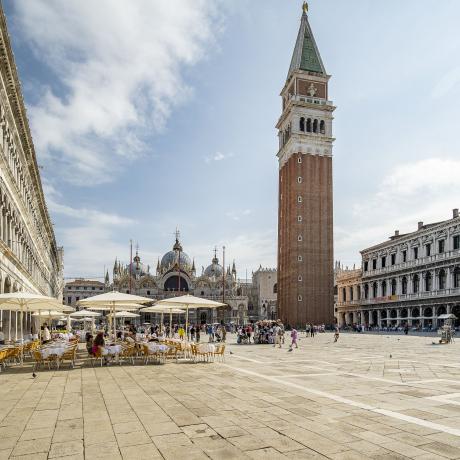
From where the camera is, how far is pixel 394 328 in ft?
179

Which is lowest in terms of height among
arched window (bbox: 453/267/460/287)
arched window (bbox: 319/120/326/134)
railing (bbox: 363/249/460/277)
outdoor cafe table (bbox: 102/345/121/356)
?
outdoor cafe table (bbox: 102/345/121/356)

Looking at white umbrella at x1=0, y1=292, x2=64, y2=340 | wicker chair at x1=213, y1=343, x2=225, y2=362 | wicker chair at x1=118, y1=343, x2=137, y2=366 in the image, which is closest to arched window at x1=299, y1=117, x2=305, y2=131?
wicker chair at x1=213, y1=343, x2=225, y2=362

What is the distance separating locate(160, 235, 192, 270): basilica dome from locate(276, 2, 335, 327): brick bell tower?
34.3 metres

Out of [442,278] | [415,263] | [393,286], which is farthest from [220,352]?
[393,286]

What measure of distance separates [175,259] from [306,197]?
143 feet

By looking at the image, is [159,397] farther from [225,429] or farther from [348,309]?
[348,309]

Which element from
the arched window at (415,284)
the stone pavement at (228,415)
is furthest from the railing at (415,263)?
the stone pavement at (228,415)

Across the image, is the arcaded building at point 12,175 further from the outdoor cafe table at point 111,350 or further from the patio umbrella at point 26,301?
the outdoor cafe table at point 111,350

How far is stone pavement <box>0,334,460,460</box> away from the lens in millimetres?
6398

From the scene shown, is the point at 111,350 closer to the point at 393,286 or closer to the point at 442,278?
the point at 442,278

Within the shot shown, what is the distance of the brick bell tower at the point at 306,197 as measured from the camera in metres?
63.8

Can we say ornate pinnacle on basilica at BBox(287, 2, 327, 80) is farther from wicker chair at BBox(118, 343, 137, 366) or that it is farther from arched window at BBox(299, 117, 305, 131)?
wicker chair at BBox(118, 343, 137, 366)

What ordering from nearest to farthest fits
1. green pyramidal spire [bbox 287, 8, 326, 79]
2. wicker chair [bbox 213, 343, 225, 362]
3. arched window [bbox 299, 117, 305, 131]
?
wicker chair [bbox 213, 343, 225, 362] → arched window [bbox 299, 117, 305, 131] → green pyramidal spire [bbox 287, 8, 326, 79]

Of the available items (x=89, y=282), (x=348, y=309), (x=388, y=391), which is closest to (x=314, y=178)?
(x=348, y=309)
